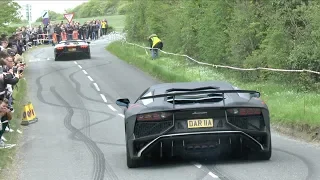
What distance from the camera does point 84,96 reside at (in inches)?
957

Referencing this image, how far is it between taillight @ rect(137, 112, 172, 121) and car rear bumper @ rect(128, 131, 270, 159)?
0.89 ft

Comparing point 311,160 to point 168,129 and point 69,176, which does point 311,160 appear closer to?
point 168,129

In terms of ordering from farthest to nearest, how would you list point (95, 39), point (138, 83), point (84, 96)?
1. point (95, 39)
2. point (138, 83)
3. point (84, 96)

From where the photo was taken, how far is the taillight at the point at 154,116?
9.91 meters

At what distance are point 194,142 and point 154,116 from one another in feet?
2.32

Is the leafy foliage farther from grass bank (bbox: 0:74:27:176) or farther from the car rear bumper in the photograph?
the car rear bumper

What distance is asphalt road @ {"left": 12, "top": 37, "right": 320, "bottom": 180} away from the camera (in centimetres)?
980

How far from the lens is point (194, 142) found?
9867 mm

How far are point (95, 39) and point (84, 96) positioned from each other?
39.7 metres

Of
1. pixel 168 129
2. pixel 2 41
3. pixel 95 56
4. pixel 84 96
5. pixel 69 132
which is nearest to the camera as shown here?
pixel 168 129

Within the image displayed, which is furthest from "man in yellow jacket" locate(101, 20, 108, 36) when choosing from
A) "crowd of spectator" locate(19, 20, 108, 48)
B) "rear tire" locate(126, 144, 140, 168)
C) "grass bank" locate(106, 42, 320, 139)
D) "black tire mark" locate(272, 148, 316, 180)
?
"rear tire" locate(126, 144, 140, 168)

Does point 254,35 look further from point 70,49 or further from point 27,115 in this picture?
point 70,49

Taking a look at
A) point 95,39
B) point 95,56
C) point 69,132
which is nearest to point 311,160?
point 69,132

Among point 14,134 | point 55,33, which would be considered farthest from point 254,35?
point 55,33
